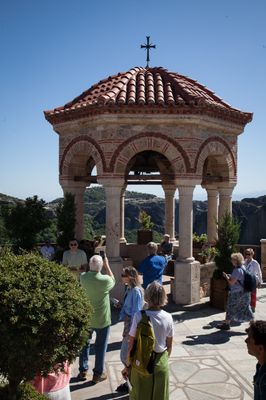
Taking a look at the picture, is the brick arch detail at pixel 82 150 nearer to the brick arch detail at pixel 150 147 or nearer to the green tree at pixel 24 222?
the brick arch detail at pixel 150 147

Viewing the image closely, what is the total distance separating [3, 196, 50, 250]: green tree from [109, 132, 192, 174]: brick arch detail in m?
A: 2.52

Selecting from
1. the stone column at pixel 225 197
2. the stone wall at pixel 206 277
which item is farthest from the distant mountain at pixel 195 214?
the stone wall at pixel 206 277

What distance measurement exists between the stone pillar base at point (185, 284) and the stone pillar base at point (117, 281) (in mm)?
1345

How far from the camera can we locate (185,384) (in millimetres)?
5914

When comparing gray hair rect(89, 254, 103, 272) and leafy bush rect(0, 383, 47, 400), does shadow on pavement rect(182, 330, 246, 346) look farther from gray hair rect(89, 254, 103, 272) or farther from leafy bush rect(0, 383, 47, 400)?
leafy bush rect(0, 383, 47, 400)

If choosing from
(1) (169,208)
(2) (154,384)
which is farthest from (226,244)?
(2) (154,384)

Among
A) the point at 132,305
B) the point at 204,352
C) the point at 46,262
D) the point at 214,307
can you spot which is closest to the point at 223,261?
the point at 214,307

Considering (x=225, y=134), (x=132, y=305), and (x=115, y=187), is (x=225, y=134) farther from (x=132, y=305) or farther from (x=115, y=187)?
(x=132, y=305)

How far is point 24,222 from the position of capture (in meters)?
10.6

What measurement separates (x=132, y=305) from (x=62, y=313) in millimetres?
1911

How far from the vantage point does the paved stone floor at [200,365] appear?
5.63 m

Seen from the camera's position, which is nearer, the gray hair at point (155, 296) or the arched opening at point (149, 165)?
the gray hair at point (155, 296)

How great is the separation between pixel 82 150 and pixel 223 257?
4652 mm

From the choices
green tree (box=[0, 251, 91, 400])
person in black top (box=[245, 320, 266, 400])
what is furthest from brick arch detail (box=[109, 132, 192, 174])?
person in black top (box=[245, 320, 266, 400])
